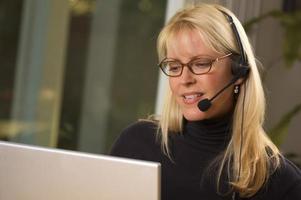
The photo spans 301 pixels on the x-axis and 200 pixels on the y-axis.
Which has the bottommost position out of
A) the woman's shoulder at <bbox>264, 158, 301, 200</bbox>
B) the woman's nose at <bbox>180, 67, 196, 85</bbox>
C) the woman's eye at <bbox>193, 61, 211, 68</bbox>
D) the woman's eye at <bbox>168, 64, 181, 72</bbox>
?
the woman's shoulder at <bbox>264, 158, 301, 200</bbox>

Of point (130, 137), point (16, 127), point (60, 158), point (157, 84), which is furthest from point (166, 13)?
point (60, 158)

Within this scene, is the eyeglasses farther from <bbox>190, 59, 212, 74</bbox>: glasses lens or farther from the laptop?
the laptop

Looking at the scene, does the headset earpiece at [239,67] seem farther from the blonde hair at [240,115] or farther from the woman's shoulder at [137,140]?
the woman's shoulder at [137,140]

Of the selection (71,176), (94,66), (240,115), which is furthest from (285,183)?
(94,66)

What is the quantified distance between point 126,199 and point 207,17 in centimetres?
61

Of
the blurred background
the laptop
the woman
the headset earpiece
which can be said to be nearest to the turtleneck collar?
the woman

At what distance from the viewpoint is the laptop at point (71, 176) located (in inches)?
32.7

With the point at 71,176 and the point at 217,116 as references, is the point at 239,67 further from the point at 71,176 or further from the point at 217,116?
the point at 71,176

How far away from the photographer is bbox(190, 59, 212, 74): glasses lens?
1.30 m

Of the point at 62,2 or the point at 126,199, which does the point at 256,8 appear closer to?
the point at 62,2

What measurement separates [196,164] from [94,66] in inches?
62.0

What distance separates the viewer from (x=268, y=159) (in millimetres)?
1307

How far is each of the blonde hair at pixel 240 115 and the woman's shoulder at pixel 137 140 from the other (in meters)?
0.24

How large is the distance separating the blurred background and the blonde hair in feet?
4.28
